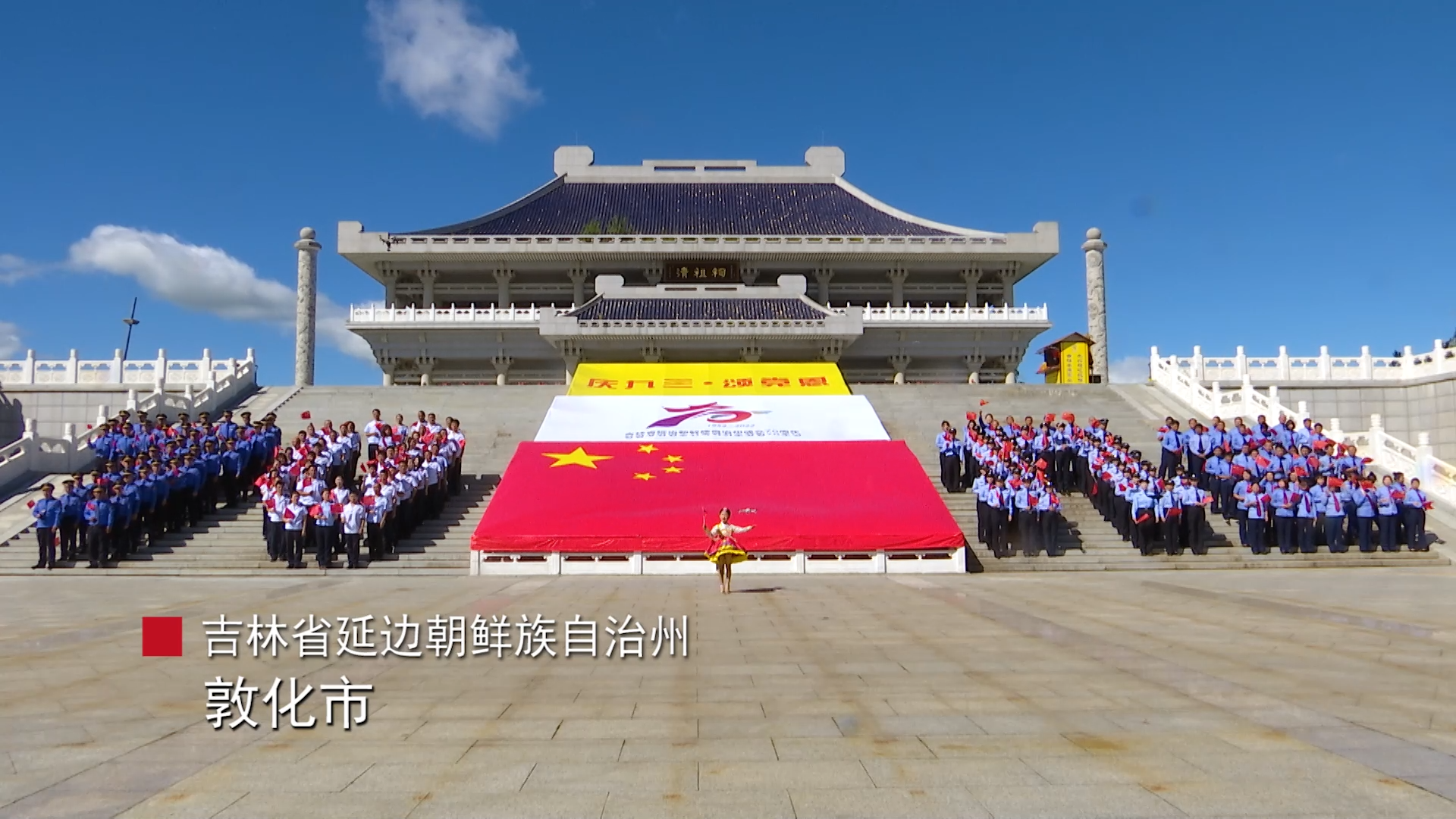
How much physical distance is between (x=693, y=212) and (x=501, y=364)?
39.5ft

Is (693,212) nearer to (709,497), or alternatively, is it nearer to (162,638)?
(709,497)

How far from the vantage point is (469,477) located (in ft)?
57.9

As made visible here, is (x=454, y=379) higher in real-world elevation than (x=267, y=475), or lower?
higher

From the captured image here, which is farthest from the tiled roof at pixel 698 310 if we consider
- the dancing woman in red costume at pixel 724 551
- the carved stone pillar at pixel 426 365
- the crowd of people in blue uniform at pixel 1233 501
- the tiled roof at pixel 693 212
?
the dancing woman in red costume at pixel 724 551

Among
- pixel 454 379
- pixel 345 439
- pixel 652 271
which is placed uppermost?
pixel 652 271

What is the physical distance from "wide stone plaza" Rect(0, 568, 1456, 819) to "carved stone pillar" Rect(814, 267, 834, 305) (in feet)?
95.5

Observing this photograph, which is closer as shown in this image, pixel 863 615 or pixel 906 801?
pixel 906 801

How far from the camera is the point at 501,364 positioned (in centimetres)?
3459

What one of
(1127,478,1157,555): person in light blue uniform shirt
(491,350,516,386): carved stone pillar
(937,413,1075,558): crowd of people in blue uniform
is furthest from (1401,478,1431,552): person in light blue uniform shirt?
(491,350,516,386): carved stone pillar

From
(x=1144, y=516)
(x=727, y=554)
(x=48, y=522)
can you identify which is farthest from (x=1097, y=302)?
(x=48, y=522)

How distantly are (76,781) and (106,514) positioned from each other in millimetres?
11929

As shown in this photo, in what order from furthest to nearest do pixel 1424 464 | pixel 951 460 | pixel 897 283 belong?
1. pixel 897 283
2. pixel 951 460
3. pixel 1424 464

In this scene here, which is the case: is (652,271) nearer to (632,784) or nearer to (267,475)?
(267,475)

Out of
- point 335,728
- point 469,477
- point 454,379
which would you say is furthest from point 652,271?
point 335,728
